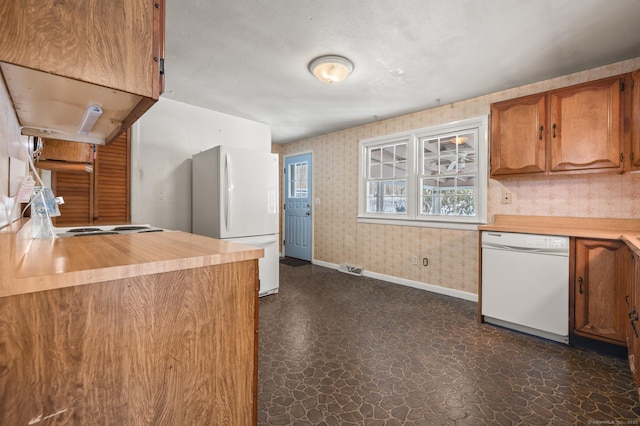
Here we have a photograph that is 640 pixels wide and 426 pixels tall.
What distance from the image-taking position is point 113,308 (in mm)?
776

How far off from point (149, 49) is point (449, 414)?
6.88 ft

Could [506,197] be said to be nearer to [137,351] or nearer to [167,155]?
[137,351]

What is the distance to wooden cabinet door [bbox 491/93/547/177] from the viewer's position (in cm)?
254

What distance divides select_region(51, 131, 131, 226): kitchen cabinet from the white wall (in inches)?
3.4

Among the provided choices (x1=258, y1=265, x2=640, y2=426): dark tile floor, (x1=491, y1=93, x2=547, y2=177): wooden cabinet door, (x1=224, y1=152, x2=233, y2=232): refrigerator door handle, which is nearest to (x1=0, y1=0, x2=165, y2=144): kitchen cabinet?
(x1=258, y1=265, x2=640, y2=426): dark tile floor

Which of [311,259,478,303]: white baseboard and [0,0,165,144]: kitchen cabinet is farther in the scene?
[311,259,478,303]: white baseboard

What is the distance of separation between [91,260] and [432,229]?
3465 mm

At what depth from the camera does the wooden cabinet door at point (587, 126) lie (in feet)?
7.34

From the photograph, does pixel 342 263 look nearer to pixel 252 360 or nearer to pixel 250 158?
pixel 250 158

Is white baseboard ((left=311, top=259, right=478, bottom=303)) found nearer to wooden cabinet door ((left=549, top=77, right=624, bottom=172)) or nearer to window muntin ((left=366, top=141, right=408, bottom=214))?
window muntin ((left=366, top=141, right=408, bottom=214))

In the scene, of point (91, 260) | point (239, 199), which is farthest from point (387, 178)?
point (91, 260)

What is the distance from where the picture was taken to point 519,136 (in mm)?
2650

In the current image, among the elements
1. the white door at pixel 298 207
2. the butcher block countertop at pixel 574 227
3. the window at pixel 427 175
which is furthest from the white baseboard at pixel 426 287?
the white door at pixel 298 207

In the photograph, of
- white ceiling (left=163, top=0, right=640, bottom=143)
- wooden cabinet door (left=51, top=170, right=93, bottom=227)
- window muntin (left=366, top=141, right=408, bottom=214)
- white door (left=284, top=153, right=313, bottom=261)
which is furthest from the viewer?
white door (left=284, top=153, right=313, bottom=261)
